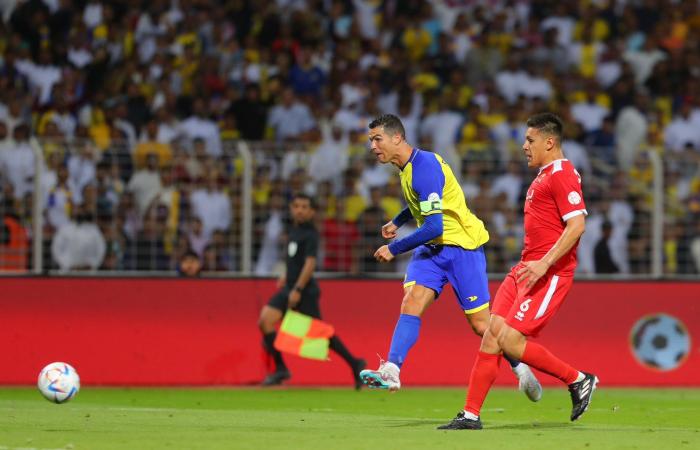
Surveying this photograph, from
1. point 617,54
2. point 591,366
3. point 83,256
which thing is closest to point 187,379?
point 83,256

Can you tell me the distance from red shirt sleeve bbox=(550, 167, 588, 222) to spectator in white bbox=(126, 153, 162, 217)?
764 centimetres

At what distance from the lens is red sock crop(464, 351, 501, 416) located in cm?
1020

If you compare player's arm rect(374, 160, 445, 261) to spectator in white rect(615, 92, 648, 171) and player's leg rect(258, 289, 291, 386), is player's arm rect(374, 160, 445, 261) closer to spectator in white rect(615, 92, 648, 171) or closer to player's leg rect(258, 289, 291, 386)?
player's leg rect(258, 289, 291, 386)

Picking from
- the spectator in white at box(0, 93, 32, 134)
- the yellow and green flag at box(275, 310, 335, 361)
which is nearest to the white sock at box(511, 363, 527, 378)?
the yellow and green flag at box(275, 310, 335, 361)

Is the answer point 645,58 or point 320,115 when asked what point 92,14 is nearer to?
point 320,115

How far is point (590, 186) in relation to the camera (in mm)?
18312

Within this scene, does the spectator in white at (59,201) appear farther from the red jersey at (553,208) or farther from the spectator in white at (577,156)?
the red jersey at (553,208)

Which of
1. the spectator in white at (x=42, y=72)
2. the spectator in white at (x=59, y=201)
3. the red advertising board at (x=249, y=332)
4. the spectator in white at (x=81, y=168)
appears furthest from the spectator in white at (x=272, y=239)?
the spectator in white at (x=42, y=72)

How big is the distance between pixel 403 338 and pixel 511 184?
724 cm

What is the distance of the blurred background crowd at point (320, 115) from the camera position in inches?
674

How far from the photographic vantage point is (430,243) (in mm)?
11391

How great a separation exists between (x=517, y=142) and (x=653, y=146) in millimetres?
2013

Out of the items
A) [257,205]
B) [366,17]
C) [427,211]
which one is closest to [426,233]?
[427,211]

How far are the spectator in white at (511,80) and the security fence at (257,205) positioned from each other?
4066 millimetres
